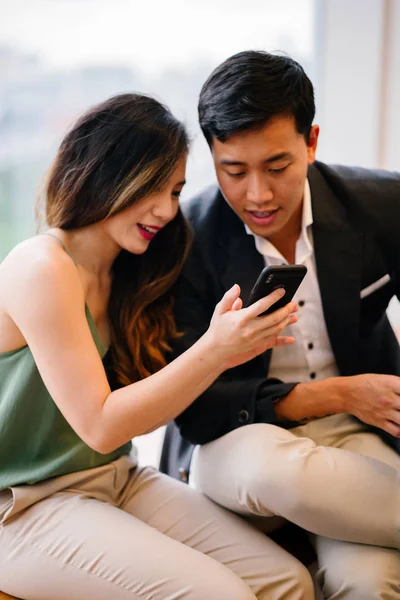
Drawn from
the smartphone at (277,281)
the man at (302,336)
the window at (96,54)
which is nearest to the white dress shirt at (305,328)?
the man at (302,336)

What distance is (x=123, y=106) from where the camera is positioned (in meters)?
1.36

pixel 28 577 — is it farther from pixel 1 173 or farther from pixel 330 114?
pixel 330 114

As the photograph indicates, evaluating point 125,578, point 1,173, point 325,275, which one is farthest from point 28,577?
point 1,173

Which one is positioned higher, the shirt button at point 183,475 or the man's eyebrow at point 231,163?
the man's eyebrow at point 231,163

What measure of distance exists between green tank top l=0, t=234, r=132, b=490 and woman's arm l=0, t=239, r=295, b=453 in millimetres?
62

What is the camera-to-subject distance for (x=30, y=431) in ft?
4.37

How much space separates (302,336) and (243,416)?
0.72ft

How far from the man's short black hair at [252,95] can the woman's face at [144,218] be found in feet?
0.33

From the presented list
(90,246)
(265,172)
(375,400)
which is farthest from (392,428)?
(90,246)

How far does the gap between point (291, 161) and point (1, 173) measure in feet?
4.21

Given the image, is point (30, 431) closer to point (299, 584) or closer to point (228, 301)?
point (228, 301)

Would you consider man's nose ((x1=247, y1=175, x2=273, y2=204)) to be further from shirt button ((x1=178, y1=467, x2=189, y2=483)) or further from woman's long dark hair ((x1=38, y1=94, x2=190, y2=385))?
shirt button ((x1=178, y1=467, x2=189, y2=483))

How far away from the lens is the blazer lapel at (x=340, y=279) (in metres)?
1.54

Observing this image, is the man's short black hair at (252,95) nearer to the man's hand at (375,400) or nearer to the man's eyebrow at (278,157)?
the man's eyebrow at (278,157)
